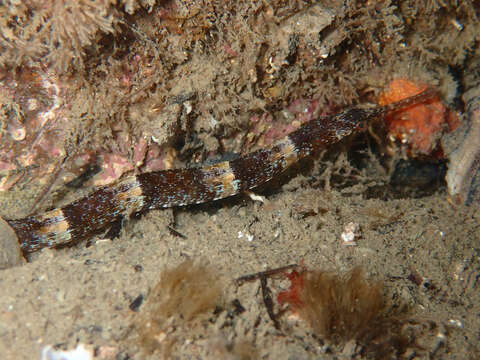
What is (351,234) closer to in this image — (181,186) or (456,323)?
(456,323)

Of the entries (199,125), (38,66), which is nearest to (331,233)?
(199,125)

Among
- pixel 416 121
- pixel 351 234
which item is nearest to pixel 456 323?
pixel 351 234

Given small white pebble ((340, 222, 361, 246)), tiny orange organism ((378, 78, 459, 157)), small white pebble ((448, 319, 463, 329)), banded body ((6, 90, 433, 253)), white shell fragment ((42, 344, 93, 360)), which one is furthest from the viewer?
tiny orange organism ((378, 78, 459, 157))

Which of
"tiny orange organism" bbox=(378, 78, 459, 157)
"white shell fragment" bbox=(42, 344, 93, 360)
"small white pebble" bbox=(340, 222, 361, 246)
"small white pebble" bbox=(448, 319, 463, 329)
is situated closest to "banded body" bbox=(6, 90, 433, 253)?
"tiny orange organism" bbox=(378, 78, 459, 157)

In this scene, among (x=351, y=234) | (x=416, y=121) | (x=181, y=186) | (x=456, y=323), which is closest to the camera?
(x=456, y=323)

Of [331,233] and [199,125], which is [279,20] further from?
[331,233]

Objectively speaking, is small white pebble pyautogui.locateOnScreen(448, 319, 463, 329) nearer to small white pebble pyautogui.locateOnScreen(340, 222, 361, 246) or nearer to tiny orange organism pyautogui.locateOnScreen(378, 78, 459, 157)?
small white pebble pyautogui.locateOnScreen(340, 222, 361, 246)
